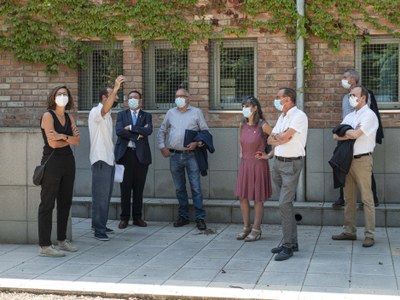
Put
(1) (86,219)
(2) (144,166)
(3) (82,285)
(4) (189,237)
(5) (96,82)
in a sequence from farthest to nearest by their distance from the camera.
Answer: (5) (96,82) < (1) (86,219) < (2) (144,166) < (4) (189,237) < (3) (82,285)

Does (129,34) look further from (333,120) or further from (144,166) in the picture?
(333,120)

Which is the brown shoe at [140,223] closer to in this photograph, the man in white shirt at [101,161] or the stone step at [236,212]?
the stone step at [236,212]

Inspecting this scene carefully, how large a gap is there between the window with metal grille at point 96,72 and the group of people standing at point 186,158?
1722 mm

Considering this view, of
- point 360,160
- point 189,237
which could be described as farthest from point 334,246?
point 189,237

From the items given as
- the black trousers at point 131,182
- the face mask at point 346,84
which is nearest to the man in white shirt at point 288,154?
the face mask at point 346,84

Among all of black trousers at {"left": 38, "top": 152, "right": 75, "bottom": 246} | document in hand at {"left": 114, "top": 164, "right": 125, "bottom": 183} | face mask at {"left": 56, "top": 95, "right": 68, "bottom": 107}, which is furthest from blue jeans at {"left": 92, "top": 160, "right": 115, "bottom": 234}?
face mask at {"left": 56, "top": 95, "right": 68, "bottom": 107}

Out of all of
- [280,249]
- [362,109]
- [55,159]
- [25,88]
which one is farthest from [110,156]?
[362,109]

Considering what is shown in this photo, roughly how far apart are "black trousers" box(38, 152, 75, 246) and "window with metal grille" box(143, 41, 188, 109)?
339 cm

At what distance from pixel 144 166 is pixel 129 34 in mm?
2447

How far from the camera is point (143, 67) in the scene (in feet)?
38.7

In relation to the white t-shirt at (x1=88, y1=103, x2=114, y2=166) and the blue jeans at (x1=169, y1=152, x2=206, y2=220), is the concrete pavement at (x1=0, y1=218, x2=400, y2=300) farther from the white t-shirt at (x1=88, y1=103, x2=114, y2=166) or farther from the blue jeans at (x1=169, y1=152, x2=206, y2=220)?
the white t-shirt at (x1=88, y1=103, x2=114, y2=166)

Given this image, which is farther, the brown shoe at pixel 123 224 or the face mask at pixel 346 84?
the brown shoe at pixel 123 224

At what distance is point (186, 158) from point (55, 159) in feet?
7.72

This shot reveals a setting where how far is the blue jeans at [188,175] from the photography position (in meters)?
10.3
